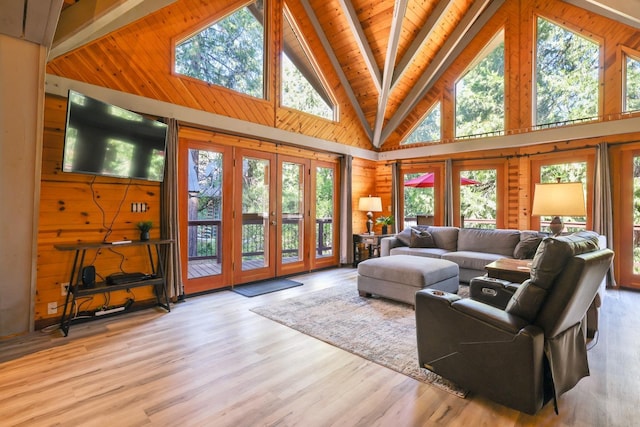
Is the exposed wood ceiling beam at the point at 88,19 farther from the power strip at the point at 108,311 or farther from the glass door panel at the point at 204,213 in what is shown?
the power strip at the point at 108,311

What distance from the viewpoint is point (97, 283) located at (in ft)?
11.3

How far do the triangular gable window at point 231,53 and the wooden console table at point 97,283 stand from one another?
2382 millimetres

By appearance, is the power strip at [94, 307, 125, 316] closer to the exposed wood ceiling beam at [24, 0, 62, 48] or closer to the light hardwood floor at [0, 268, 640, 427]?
the light hardwood floor at [0, 268, 640, 427]

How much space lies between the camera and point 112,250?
3660 mm

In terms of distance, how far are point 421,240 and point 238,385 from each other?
4.24 metres

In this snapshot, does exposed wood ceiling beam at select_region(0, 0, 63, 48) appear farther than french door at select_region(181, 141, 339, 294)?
No

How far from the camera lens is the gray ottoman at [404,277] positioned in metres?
3.77

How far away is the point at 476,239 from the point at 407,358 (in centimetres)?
333

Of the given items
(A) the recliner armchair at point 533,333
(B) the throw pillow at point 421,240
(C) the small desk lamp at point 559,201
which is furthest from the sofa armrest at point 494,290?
(B) the throw pillow at point 421,240

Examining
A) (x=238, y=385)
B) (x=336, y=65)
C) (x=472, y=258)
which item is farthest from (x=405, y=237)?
(x=238, y=385)

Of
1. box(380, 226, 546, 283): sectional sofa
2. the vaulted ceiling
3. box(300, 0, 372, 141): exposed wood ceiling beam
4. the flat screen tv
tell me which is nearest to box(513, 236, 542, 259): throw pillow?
box(380, 226, 546, 283): sectional sofa

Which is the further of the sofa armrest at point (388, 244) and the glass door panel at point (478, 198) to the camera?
the glass door panel at point (478, 198)

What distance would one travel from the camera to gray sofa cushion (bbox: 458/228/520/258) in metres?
4.91

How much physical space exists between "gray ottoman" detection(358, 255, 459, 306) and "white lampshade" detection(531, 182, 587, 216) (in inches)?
51.2
